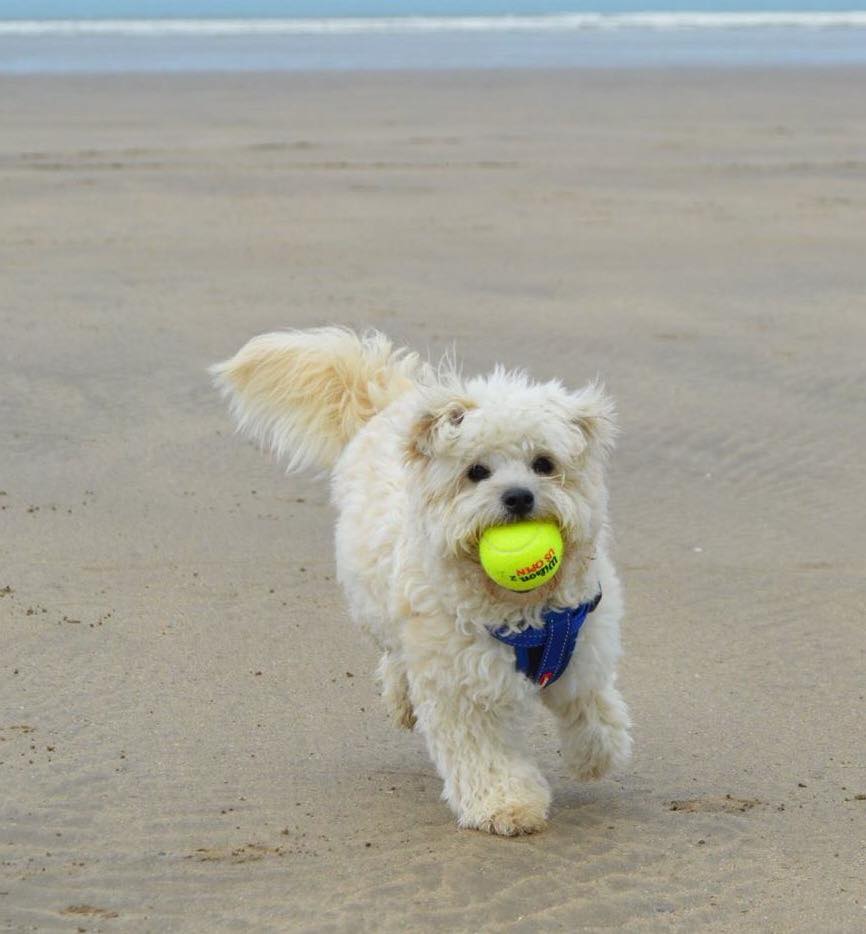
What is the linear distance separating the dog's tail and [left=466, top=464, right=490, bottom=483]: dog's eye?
1499 millimetres

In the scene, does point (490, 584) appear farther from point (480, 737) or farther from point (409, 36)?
point (409, 36)

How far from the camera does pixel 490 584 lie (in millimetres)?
4895

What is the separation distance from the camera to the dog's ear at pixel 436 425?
483cm

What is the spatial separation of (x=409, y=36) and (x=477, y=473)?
40403mm

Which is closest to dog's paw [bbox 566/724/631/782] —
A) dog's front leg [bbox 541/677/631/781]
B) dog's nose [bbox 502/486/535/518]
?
dog's front leg [bbox 541/677/631/781]

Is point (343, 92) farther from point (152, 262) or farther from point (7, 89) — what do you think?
point (152, 262)

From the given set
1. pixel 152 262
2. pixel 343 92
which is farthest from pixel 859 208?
pixel 343 92

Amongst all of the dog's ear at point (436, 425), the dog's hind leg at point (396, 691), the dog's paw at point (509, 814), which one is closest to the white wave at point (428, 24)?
the dog's hind leg at point (396, 691)

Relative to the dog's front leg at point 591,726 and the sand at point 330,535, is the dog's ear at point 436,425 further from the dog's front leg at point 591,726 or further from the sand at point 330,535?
the sand at point 330,535

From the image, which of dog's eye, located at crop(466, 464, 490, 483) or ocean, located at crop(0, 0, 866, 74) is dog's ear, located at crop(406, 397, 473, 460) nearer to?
dog's eye, located at crop(466, 464, 490, 483)

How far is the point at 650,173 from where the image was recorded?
57.5 feet

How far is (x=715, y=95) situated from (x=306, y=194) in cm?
1126

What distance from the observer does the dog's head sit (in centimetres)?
471

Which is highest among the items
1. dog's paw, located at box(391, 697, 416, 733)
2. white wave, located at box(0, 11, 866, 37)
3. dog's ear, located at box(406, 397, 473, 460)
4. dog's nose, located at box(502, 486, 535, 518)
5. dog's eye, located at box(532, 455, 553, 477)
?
white wave, located at box(0, 11, 866, 37)
